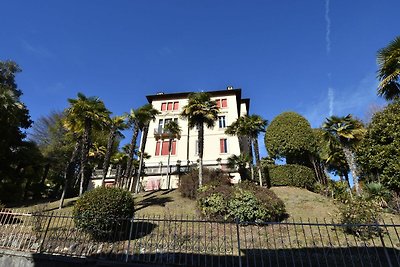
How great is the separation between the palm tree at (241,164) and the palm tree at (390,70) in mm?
14688

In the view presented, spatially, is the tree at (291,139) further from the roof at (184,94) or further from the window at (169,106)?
the window at (169,106)

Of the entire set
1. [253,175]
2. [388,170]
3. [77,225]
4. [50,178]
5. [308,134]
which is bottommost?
[77,225]

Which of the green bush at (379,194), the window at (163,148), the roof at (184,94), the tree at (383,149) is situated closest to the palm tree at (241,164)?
the window at (163,148)

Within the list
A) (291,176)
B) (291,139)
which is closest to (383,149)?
(291,176)

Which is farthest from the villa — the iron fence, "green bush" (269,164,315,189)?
the iron fence

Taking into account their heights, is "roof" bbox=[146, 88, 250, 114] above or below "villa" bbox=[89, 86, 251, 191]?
above

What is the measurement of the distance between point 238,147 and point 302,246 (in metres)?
20.1

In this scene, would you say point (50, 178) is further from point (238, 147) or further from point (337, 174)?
point (337, 174)

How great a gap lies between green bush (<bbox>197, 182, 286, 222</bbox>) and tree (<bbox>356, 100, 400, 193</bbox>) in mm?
8666

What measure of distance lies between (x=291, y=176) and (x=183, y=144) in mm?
14558

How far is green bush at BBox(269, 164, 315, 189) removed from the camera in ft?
70.9

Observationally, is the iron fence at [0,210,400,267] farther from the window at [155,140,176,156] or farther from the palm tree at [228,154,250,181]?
the window at [155,140,176,156]

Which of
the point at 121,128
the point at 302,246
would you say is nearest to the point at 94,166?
the point at 121,128

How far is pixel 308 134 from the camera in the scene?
2420 centimetres
